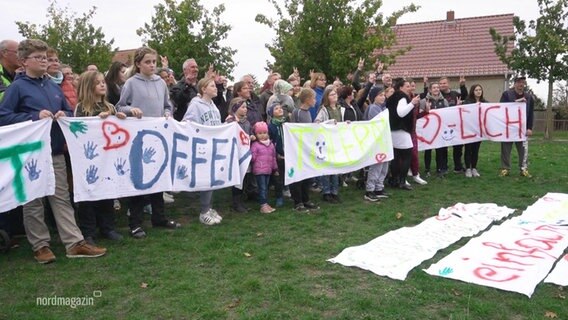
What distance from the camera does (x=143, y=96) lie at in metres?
6.19

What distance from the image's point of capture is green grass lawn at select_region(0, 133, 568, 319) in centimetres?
393

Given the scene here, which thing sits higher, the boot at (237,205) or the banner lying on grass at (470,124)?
the banner lying on grass at (470,124)

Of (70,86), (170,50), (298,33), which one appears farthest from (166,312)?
(170,50)

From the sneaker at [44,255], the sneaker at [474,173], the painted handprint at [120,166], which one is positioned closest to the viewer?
the sneaker at [44,255]

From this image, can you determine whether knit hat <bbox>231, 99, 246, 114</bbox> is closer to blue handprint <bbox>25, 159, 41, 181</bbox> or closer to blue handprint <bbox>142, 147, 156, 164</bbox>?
blue handprint <bbox>142, 147, 156, 164</bbox>

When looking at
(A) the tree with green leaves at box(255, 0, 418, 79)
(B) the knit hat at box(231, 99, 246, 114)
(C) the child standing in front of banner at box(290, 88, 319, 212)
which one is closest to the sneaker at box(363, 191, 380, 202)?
(C) the child standing in front of banner at box(290, 88, 319, 212)

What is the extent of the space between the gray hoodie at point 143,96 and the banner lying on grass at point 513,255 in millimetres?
3826

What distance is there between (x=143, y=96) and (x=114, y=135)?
2.28 ft

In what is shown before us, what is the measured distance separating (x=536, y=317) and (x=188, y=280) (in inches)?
116

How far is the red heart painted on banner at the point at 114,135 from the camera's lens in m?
5.70

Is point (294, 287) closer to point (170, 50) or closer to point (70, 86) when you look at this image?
point (70, 86)

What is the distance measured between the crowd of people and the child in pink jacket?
0.6 inches

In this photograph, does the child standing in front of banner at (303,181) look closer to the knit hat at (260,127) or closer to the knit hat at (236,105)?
the knit hat at (260,127)

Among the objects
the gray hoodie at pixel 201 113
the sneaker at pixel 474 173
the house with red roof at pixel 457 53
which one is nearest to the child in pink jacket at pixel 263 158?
the gray hoodie at pixel 201 113
